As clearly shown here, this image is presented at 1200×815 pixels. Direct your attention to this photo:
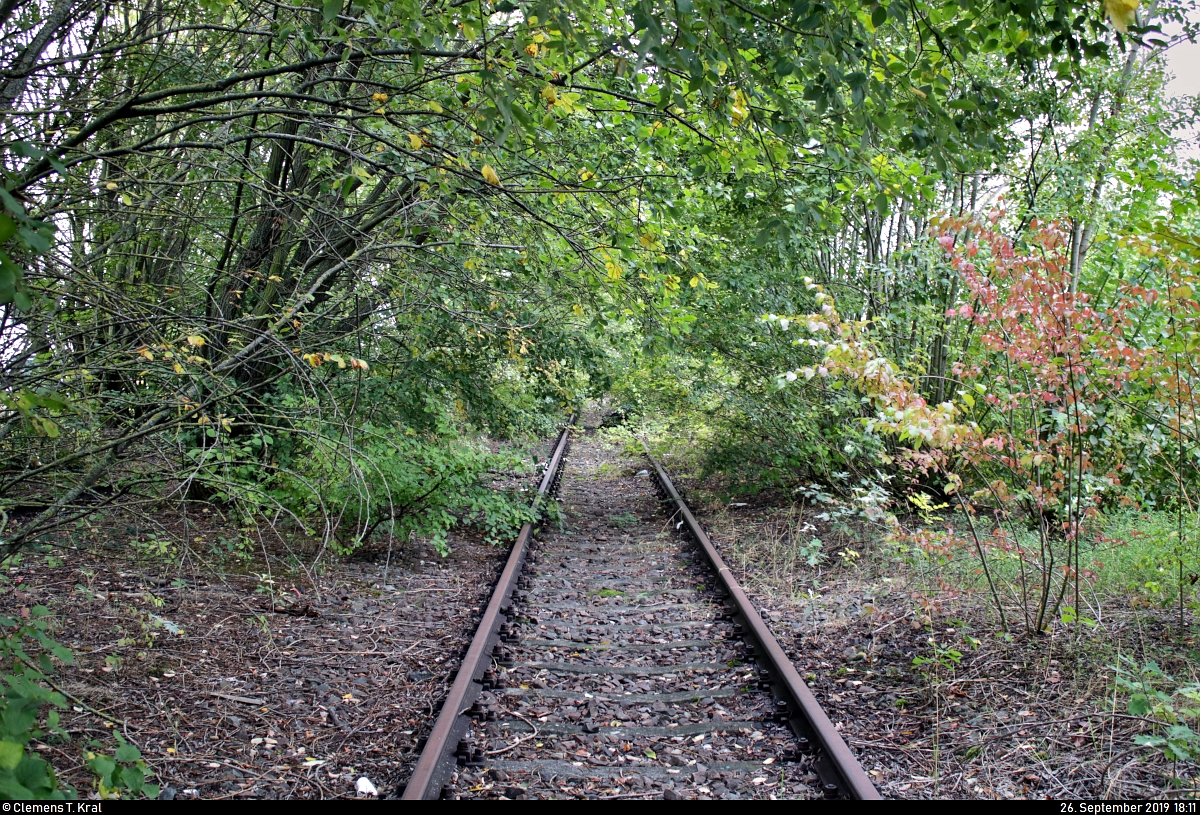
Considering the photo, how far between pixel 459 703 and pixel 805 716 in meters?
1.96

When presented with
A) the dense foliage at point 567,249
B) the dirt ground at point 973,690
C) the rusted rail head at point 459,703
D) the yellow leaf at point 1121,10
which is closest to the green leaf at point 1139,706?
the dirt ground at point 973,690

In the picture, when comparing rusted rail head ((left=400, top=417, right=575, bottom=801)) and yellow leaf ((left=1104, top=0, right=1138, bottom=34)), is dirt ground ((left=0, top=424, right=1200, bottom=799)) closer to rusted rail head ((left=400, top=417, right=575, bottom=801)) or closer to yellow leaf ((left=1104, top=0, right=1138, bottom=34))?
rusted rail head ((left=400, top=417, right=575, bottom=801))

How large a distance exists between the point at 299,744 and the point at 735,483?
8370 millimetres

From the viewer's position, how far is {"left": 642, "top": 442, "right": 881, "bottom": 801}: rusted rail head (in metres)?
3.41

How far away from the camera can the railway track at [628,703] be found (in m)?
3.58

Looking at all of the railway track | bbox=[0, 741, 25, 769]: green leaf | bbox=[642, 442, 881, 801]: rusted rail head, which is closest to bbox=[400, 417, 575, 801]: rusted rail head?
the railway track

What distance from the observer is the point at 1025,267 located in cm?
438

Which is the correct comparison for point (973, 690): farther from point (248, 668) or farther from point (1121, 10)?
point (248, 668)

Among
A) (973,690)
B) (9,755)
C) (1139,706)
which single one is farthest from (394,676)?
(1139,706)

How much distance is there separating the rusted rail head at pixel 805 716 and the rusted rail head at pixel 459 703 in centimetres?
186

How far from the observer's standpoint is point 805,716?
408 centimetres

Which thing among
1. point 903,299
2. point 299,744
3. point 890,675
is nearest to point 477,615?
point 299,744

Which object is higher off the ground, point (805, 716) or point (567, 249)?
point (567, 249)
